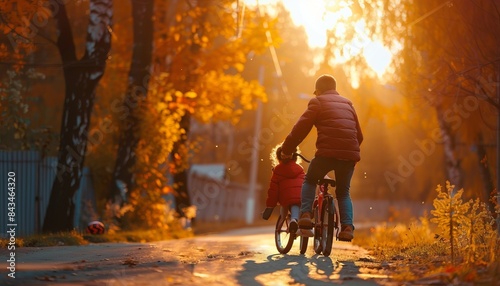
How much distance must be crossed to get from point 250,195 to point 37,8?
3392cm

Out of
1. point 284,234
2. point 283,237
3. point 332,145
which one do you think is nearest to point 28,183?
point 284,234

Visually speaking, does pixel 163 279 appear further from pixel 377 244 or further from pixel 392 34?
pixel 392 34

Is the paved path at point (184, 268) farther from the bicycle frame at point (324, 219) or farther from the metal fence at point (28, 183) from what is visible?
the metal fence at point (28, 183)

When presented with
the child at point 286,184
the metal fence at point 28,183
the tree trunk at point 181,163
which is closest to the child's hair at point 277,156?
the child at point 286,184

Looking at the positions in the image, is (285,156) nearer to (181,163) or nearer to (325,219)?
(325,219)

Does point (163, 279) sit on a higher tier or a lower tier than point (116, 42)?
lower

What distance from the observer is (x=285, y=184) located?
12031 millimetres

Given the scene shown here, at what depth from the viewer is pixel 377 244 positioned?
547 inches

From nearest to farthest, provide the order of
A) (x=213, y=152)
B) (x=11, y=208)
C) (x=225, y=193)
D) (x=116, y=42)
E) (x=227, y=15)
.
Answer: (x=11, y=208), (x=227, y=15), (x=116, y=42), (x=225, y=193), (x=213, y=152)

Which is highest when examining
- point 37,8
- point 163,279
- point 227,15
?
point 227,15

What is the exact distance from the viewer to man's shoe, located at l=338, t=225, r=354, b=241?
10.6 m

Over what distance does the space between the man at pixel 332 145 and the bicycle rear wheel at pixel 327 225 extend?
4.4 inches

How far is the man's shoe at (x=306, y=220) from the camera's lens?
1099cm

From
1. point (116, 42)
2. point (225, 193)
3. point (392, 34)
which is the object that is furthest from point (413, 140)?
point (392, 34)
